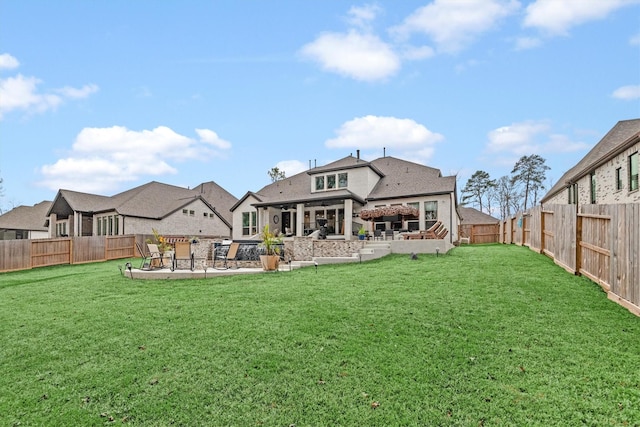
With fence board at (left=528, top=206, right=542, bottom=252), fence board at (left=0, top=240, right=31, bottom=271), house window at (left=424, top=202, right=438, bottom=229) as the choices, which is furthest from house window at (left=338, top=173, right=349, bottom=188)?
fence board at (left=0, top=240, right=31, bottom=271)

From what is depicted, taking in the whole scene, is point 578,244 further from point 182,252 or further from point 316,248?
point 182,252

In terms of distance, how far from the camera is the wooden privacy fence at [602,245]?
5449mm

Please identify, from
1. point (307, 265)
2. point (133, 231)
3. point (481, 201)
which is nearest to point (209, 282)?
point (307, 265)

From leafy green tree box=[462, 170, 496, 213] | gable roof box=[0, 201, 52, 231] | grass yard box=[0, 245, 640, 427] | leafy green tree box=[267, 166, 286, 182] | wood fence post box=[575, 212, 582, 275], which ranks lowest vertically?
grass yard box=[0, 245, 640, 427]

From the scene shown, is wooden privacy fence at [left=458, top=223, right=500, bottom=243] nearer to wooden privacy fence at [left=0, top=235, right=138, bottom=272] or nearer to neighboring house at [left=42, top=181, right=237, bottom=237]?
neighboring house at [left=42, top=181, right=237, bottom=237]

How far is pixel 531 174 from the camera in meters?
43.2

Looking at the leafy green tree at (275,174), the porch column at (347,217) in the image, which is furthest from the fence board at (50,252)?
the leafy green tree at (275,174)

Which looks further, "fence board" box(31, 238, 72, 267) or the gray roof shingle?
the gray roof shingle

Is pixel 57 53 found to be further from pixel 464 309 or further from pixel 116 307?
pixel 464 309

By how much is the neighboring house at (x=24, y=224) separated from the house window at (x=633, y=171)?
47.0 meters

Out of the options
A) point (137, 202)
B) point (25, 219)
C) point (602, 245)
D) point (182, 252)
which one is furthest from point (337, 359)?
point (25, 219)

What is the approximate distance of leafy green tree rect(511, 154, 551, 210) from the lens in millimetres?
42750

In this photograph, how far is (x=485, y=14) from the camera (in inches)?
472

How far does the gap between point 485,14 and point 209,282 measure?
13.2 metres
